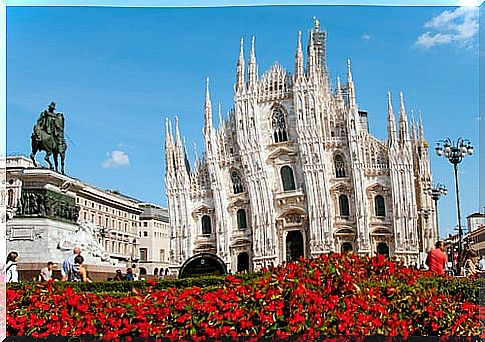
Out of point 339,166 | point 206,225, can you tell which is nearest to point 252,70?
point 339,166

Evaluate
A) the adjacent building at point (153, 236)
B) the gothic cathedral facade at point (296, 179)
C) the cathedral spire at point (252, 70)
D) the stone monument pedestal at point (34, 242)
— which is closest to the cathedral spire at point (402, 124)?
the gothic cathedral facade at point (296, 179)

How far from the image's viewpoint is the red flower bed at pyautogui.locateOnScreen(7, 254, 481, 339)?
5949 millimetres

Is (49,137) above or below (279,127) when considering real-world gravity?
below

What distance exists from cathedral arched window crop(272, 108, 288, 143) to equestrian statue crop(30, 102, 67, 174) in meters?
25.6

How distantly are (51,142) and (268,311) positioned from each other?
29.7ft

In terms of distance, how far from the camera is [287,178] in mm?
38062

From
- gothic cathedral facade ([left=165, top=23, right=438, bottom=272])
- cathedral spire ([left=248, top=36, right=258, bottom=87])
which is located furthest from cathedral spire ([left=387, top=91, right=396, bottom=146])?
cathedral spire ([left=248, top=36, right=258, bottom=87])

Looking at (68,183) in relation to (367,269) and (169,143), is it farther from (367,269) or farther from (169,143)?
(169,143)

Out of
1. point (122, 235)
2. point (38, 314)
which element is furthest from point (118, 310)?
point (122, 235)

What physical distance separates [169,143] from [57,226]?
87.0ft

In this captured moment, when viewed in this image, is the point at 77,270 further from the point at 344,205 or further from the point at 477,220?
the point at 344,205

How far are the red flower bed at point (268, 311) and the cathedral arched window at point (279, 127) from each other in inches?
1275

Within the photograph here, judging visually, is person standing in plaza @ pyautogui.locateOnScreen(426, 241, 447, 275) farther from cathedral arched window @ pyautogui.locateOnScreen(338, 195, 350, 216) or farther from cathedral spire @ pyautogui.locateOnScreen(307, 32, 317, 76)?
cathedral spire @ pyautogui.locateOnScreen(307, 32, 317, 76)

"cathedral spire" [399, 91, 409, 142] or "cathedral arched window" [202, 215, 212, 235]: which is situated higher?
"cathedral spire" [399, 91, 409, 142]
